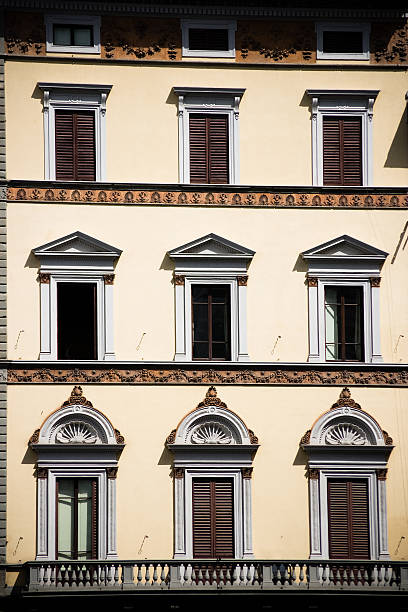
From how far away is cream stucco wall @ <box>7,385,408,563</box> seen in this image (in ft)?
128

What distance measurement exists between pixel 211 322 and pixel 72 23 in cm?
907

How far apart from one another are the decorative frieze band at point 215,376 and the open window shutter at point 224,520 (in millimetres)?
2818

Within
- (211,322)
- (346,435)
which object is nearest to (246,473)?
(346,435)

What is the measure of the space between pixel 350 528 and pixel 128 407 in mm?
6713

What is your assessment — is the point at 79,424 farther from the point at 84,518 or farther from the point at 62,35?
the point at 62,35

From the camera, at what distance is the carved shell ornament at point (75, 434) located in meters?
39.2

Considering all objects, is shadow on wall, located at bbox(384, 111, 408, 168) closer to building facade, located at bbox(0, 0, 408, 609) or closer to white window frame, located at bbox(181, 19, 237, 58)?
building facade, located at bbox(0, 0, 408, 609)


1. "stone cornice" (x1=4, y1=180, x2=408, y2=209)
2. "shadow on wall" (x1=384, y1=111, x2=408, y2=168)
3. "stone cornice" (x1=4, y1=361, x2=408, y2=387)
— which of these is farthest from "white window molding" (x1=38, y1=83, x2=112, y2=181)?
"shadow on wall" (x1=384, y1=111, x2=408, y2=168)

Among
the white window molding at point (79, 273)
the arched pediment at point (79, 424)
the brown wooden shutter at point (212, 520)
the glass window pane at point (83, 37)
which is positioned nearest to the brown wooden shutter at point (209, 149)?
the white window molding at point (79, 273)

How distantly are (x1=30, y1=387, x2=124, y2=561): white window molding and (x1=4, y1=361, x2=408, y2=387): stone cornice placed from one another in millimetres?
673

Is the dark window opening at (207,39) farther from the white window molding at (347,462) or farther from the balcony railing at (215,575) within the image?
the balcony railing at (215,575)

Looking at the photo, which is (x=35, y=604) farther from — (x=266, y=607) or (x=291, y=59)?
(x=291, y=59)

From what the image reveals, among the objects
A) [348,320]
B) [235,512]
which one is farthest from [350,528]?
[348,320]

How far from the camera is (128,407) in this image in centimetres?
3931
